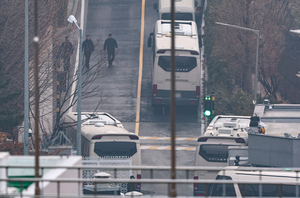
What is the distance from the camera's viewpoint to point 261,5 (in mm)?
35406

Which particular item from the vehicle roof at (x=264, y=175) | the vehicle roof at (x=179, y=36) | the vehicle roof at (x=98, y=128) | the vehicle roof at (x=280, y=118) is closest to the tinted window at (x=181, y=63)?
the vehicle roof at (x=179, y=36)

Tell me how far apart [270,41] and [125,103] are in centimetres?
1286

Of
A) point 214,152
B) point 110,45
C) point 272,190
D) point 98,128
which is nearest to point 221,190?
point 272,190

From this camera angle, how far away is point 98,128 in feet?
58.9

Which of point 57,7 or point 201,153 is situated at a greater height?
point 57,7

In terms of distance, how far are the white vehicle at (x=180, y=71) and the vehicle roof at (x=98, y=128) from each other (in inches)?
225

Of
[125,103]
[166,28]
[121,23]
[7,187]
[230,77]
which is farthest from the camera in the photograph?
[121,23]

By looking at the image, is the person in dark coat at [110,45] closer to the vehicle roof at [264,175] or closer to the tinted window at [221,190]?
the tinted window at [221,190]

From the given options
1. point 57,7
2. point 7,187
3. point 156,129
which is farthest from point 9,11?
point 7,187

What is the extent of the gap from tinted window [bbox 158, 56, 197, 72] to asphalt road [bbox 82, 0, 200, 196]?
3437 millimetres

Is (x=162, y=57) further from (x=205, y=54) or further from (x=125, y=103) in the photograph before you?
(x=205, y=54)

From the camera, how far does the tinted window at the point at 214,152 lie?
15.4m

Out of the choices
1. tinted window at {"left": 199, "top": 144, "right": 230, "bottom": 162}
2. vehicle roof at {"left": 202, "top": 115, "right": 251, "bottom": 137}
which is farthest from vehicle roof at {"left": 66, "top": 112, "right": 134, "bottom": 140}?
vehicle roof at {"left": 202, "top": 115, "right": 251, "bottom": 137}

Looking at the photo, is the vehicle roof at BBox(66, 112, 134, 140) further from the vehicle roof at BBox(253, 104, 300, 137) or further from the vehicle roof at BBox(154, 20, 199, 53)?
the vehicle roof at BBox(154, 20, 199, 53)
